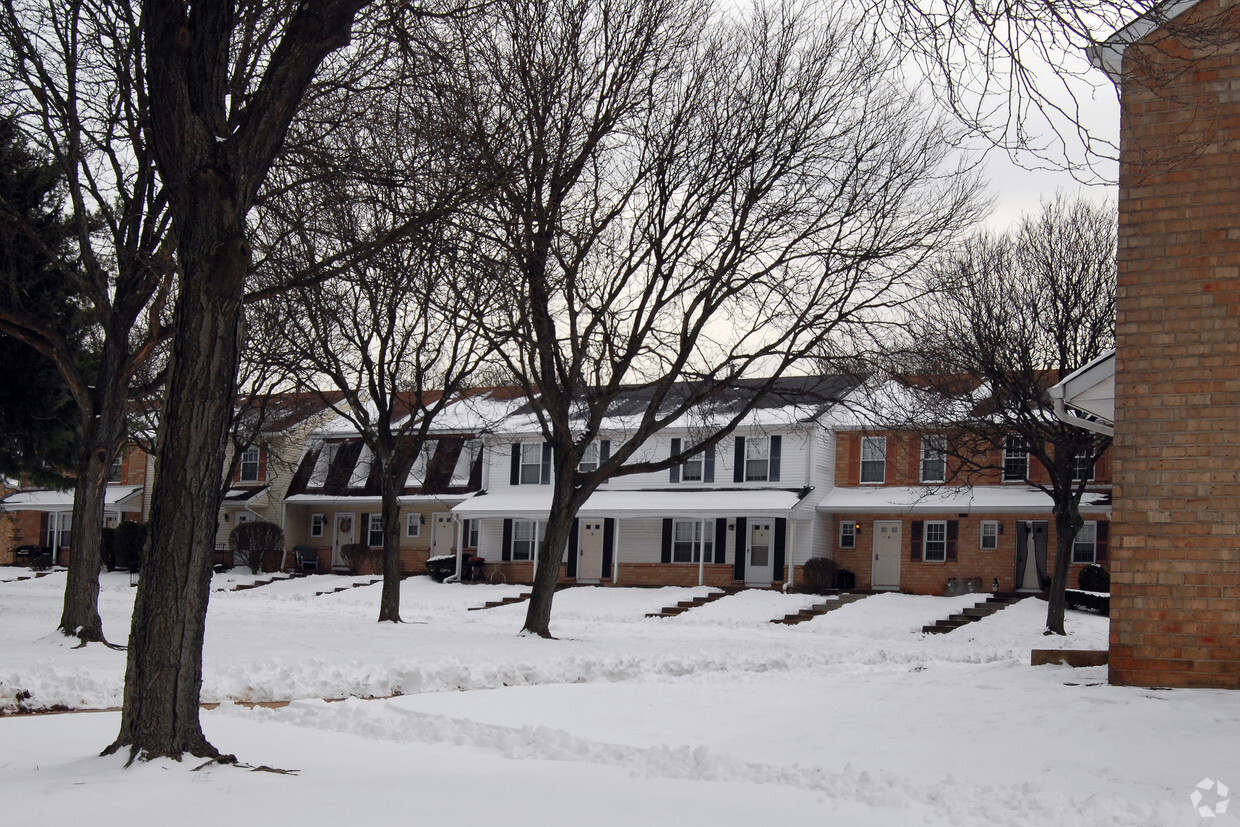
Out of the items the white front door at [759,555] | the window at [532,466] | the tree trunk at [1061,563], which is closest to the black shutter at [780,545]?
the white front door at [759,555]

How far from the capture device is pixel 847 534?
3750cm

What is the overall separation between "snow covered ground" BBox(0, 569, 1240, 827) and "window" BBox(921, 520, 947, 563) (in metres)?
21.4

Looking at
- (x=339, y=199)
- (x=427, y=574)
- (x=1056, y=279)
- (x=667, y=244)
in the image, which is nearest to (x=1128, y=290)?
(x=339, y=199)

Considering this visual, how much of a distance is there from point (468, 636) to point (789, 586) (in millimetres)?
17156

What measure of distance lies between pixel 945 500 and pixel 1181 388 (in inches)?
1034

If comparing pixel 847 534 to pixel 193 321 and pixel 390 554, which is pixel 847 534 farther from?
pixel 193 321

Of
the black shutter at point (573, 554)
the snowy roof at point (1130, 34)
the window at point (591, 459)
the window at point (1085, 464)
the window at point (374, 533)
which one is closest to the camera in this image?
the snowy roof at point (1130, 34)

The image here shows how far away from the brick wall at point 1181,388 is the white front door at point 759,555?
27.8 meters

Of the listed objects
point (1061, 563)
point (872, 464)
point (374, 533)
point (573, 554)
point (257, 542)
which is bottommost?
point (257, 542)

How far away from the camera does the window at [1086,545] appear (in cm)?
3403

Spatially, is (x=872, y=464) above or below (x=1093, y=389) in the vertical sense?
above

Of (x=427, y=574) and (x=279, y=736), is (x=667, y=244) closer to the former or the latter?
(x=279, y=736)

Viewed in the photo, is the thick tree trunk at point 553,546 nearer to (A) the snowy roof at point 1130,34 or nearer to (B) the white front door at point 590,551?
(A) the snowy roof at point 1130,34

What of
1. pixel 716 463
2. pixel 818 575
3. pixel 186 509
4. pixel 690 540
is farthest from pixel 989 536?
pixel 186 509
